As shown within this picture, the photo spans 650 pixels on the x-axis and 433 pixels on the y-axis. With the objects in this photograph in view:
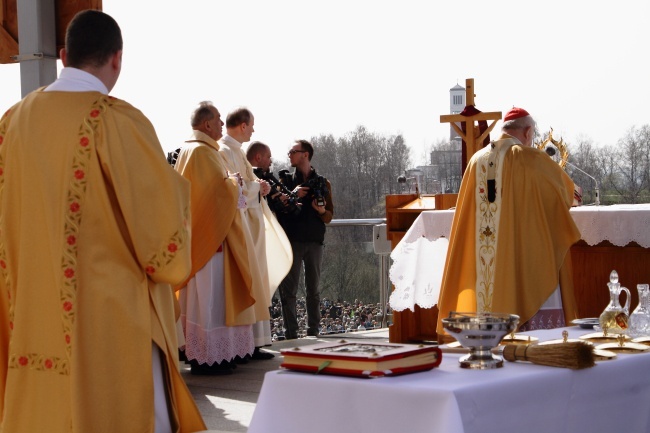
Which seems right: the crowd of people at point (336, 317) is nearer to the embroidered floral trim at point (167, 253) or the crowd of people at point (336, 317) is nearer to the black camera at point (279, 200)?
the black camera at point (279, 200)

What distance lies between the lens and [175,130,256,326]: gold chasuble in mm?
6785

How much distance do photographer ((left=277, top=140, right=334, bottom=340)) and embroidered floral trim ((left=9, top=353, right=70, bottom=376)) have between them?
5012 millimetres

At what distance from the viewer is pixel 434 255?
7500mm

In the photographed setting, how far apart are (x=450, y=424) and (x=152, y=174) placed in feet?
5.61

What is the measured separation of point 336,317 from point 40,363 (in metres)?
5.83

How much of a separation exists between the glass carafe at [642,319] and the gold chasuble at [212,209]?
3.73m

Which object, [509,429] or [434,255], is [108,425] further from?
[434,255]

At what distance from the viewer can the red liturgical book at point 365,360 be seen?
8.57 feet

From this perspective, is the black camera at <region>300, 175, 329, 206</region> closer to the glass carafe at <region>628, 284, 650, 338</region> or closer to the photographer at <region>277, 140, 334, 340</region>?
the photographer at <region>277, 140, 334, 340</region>

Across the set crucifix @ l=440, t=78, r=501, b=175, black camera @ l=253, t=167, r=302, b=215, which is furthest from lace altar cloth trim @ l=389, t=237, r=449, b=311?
black camera @ l=253, t=167, r=302, b=215

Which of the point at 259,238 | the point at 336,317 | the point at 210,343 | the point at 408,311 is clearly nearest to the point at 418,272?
the point at 408,311

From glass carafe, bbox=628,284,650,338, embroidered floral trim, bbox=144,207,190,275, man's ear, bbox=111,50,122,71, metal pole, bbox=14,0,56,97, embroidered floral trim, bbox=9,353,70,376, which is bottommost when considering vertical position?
embroidered floral trim, bbox=9,353,70,376

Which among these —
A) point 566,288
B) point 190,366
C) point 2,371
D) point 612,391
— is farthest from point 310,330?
point 612,391

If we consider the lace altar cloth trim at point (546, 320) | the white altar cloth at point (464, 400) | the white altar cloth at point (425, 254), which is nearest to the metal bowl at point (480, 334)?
the white altar cloth at point (464, 400)
